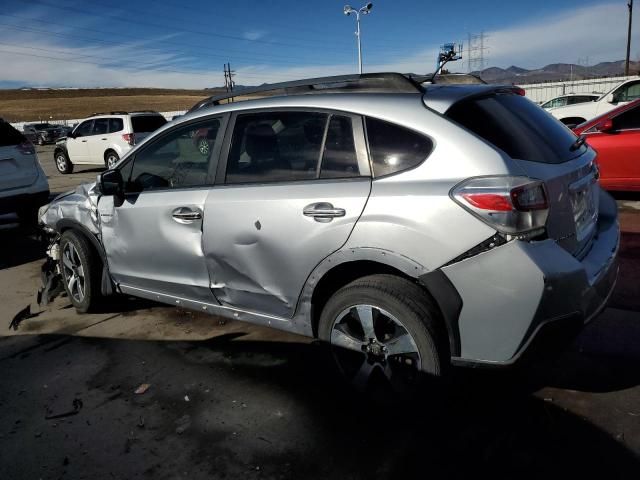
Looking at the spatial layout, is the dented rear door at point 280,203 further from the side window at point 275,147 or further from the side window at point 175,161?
the side window at point 175,161

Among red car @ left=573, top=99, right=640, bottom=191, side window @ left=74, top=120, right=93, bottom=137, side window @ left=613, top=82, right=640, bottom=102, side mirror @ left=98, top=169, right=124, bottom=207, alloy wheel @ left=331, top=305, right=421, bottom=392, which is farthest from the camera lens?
side window @ left=74, top=120, right=93, bottom=137

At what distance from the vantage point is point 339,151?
107 inches

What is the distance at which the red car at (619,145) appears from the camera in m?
6.83

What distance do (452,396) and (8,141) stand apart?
23.2 feet

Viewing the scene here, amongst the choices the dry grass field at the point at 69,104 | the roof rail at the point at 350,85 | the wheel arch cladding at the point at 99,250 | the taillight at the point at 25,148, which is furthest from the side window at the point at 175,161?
the dry grass field at the point at 69,104

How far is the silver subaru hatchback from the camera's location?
2238mm

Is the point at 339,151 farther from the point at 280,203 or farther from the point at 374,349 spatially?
the point at 374,349

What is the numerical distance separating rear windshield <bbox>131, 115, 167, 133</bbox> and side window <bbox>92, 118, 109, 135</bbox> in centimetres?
120

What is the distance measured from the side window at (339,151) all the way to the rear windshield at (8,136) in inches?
246

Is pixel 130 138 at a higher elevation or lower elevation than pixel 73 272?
higher

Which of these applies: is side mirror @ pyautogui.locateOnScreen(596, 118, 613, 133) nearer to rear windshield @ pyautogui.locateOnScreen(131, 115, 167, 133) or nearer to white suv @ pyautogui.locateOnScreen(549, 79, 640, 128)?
white suv @ pyautogui.locateOnScreen(549, 79, 640, 128)

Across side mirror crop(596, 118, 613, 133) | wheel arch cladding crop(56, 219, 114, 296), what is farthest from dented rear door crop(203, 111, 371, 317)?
side mirror crop(596, 118, 613, 133)

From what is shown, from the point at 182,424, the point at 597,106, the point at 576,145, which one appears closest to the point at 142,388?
the point at 182,424

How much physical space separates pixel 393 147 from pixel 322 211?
19.2 inches
